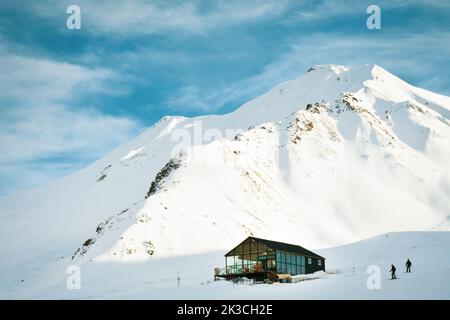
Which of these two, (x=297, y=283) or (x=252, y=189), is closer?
(x=297, y=283)

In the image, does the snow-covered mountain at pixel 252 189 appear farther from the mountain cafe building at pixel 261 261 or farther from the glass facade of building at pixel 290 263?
the glass facade of building at pixel 290 263

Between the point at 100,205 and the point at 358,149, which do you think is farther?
the point at 358,149

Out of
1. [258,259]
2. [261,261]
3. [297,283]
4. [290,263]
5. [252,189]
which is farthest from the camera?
[252,189]

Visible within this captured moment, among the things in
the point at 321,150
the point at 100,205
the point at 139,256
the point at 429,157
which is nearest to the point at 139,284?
the point at 139,256

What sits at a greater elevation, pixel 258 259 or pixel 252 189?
pixel 252 189

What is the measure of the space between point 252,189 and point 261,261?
46233mm

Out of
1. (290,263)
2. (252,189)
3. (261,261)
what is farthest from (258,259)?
(252,189)

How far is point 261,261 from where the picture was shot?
5531 cm

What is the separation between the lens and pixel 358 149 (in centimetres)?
14200

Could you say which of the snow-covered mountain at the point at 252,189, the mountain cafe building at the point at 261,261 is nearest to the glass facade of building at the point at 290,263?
the mountain cafe building at the point at 261,261

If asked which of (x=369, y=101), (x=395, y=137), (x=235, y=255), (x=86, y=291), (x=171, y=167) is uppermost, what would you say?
(x=369, y=101)

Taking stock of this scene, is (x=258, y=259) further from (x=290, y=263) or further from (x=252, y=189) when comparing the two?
(x=252, y=189)
